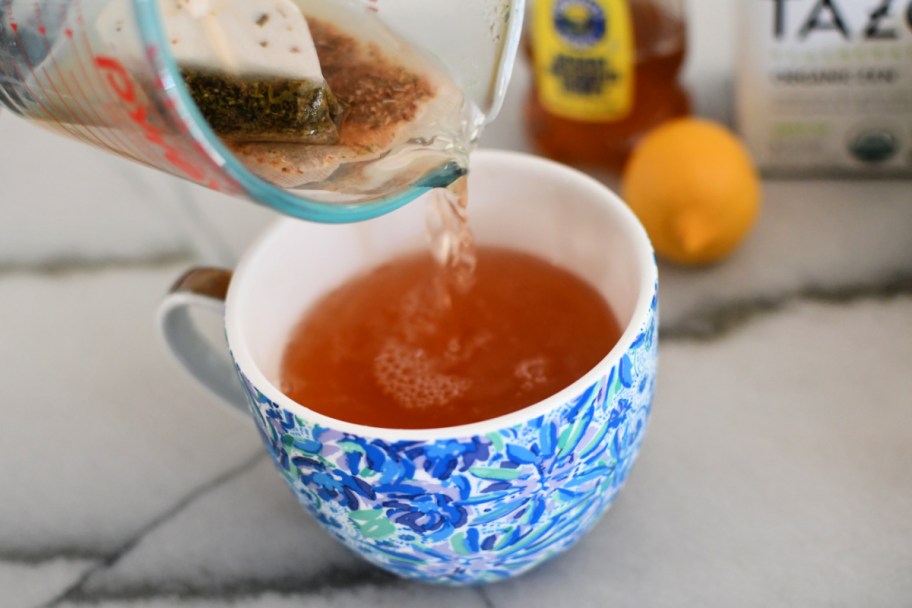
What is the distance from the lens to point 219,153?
0.39m

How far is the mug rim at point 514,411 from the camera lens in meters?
0.47

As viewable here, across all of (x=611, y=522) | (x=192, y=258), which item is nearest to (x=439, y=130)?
(x=611, y=522)

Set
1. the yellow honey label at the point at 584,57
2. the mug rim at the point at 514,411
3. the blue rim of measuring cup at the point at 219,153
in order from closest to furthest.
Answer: the blue rim of measuring cup at the point at 219,153
the mug rim at the point at 514,411
the yellow honey label at the point at 584,57

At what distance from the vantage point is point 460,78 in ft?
1.96

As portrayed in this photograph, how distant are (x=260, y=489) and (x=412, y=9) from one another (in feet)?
Result: 1.10

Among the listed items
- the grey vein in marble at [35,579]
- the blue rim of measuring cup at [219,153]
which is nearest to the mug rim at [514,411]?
the blue rim of measuring cup at [219,153]

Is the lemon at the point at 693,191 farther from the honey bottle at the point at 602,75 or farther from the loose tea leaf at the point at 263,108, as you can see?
the loose tea leaf at the point at 263,108

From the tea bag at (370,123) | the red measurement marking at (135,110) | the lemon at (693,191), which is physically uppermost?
the red measurement marking at (135,110)

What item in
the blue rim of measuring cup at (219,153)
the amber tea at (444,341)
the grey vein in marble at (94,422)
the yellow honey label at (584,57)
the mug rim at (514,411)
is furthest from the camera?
the yellow honey label at (584,57)

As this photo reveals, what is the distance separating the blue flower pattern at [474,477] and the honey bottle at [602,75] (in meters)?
0.38

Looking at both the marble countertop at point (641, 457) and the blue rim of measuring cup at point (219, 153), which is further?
the marble countertop at point (641, 457)

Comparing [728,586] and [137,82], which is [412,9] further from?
[728,586]

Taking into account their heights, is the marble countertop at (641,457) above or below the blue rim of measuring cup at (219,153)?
below

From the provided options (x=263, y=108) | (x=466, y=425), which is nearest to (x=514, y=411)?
(x=466, y=425)
